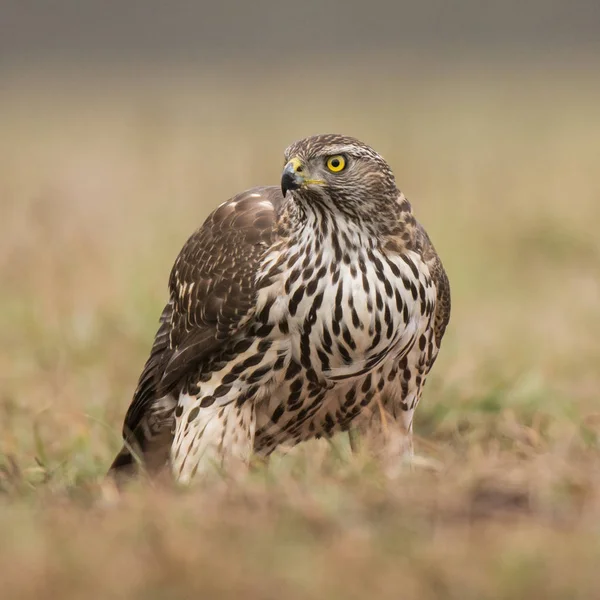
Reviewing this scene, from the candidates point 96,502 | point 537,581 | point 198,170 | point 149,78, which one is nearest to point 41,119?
point 149,78

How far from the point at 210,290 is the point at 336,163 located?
618mm

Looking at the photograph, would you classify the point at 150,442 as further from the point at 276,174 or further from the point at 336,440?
the point at 276,174

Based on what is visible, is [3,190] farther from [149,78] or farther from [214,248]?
[149,78]

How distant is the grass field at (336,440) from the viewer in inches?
124

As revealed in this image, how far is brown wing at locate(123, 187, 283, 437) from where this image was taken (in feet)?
15.1

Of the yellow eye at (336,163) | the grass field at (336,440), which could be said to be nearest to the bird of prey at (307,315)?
the yellow eye at (336,163)

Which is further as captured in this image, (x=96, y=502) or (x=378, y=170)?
(x=378, y=170)

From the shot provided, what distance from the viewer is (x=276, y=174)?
11422mm

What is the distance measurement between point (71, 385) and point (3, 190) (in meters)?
5.02

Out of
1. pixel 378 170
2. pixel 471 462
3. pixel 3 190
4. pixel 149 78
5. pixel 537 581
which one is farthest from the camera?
pixel 149 78

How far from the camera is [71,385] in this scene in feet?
20.9

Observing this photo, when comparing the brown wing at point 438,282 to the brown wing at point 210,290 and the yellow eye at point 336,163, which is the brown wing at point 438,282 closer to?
the yellow eye at point 336,163

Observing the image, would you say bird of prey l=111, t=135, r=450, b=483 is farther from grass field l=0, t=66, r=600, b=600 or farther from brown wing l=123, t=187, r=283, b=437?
grass field l=0, t=66, r=600, b=600

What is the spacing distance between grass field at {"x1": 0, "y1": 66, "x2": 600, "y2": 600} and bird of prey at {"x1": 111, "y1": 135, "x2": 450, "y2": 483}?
0.23 m
